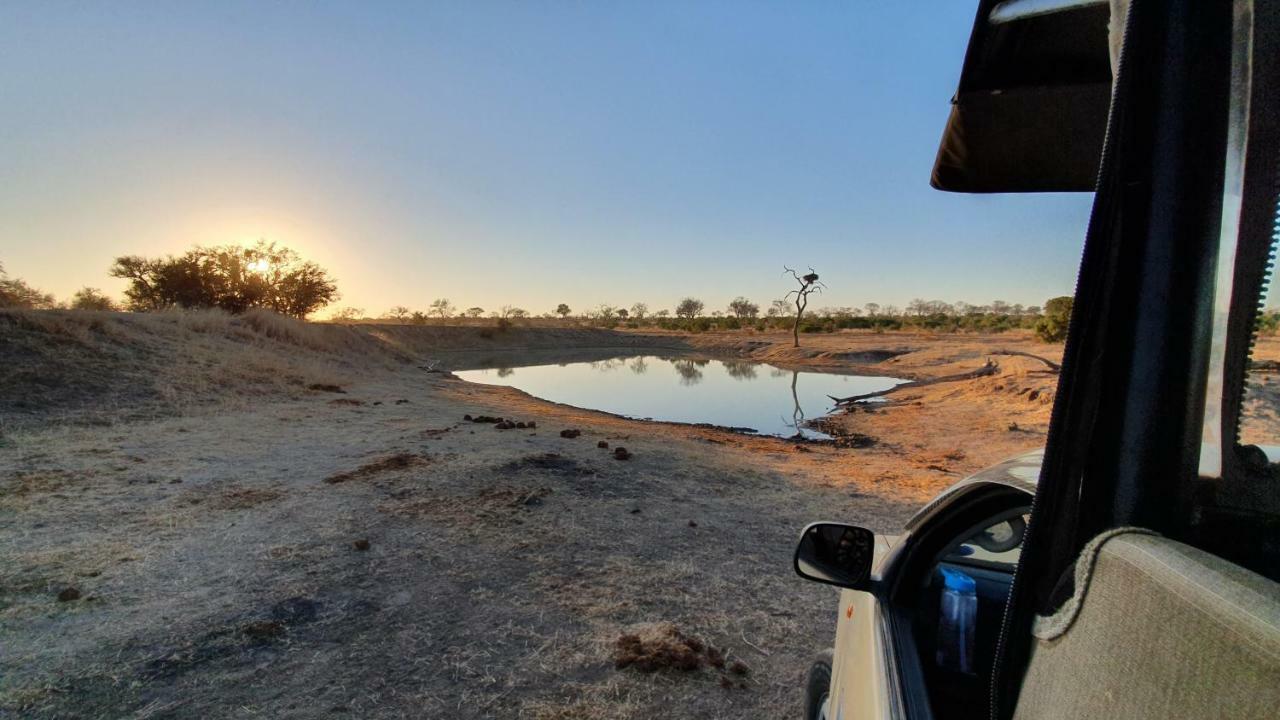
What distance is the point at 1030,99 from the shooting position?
199cm

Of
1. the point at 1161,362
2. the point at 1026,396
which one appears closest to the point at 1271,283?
the point at 1161,362

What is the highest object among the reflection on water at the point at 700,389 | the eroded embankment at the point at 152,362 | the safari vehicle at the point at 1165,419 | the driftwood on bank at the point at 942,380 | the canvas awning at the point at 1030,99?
the canvas awning at the point at 1030,99

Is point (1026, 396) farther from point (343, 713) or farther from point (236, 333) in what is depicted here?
point (236, 333)

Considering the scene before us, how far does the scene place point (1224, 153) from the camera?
75cm

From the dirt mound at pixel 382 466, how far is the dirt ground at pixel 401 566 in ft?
0.13

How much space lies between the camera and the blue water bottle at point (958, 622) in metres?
1.55

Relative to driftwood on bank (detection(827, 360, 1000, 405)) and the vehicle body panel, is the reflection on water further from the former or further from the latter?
the vehicle body panel

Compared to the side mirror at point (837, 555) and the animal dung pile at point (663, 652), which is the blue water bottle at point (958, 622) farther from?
the animal dung pile at point (663, 652)

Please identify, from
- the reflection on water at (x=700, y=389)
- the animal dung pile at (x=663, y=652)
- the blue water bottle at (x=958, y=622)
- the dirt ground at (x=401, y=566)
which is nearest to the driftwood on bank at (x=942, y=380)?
the reflection on water at (x=700, y=389)

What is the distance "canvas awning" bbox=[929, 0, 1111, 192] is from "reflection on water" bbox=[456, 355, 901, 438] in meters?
10.7

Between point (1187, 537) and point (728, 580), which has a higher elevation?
point (1187, 537)

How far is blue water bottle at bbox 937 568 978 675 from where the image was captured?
5.09 feet

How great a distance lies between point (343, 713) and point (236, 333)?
18.2m

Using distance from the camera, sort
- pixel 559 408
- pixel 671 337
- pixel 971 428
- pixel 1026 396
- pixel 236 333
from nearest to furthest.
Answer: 1. pixel 971 428
2. pixel 1026 396
3. pixel 559 408
4. pixel 236 333
5. pixel 671 337
